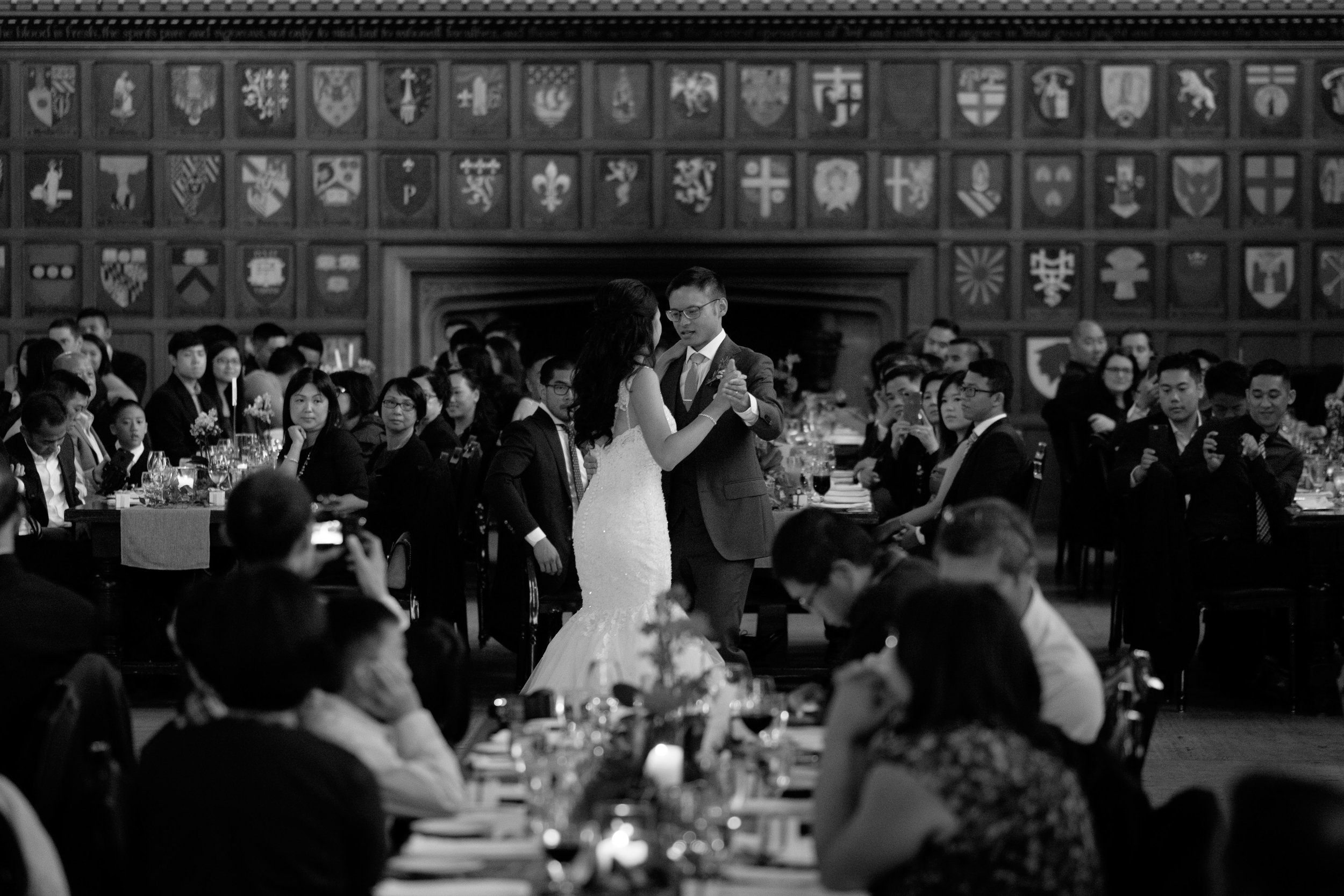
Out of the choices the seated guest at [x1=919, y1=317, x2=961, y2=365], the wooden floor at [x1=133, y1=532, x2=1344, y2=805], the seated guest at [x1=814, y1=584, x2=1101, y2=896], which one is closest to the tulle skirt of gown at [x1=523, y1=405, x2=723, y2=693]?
the wooden floor at [x1=133, y1=532, x2=1344, y2=805]

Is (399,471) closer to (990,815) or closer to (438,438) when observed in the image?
(438,438)

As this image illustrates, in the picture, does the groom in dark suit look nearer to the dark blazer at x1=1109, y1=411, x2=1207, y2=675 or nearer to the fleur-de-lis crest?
the dark blazer at x1=1109, y1=411, x2=1207, y2=675

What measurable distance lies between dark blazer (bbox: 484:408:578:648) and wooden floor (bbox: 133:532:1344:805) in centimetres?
55

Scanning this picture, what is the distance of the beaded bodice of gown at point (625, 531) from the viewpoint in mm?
5438

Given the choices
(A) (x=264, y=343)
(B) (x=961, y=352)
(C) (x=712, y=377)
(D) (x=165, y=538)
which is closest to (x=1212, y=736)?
(C) (x=712, y=377)

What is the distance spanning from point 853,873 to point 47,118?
1102 centimetres

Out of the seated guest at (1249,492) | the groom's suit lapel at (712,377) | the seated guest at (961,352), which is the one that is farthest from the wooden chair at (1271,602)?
the seated guest at (961,352)

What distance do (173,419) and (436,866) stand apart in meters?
6.97

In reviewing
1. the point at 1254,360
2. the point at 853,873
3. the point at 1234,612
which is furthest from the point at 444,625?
the point at 1254,360

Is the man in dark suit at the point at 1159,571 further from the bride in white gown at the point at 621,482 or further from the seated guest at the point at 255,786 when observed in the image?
the seated guest at the point at 255,786

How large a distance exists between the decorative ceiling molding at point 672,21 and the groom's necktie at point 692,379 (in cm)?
652

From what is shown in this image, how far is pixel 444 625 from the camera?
147 inches

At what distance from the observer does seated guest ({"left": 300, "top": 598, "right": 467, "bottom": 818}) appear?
2854mm

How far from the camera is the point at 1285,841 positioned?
5.88 feet
